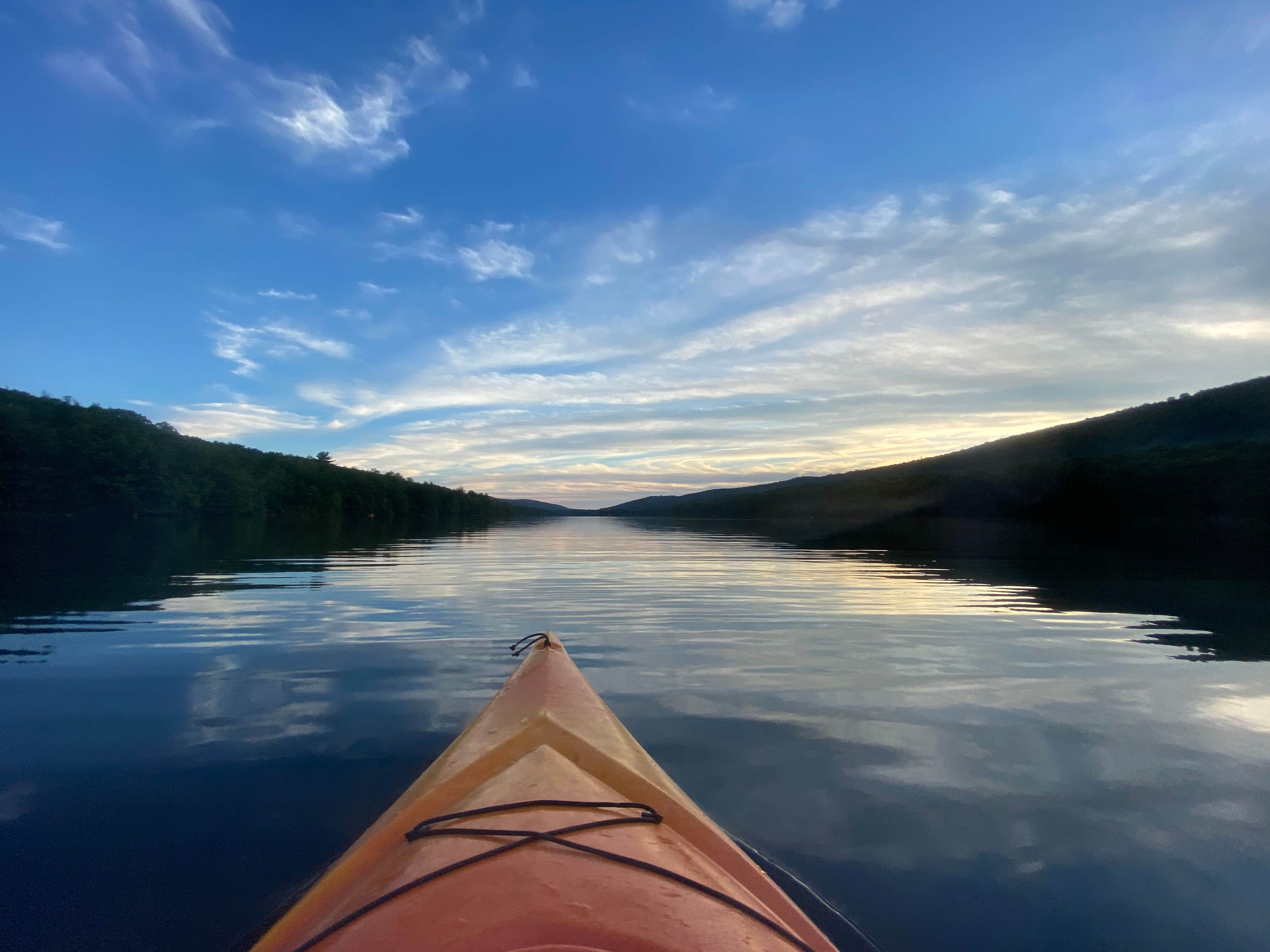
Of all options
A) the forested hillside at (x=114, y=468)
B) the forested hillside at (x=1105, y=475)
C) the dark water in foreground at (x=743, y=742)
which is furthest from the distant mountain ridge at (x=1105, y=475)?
the forested hillside at (x=114, y=468)

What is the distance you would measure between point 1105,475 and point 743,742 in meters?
87.3

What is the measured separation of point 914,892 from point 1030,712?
3.64m

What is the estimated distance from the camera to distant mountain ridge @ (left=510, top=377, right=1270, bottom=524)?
221 ft

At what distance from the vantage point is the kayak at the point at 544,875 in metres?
1.94

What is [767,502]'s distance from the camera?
125m

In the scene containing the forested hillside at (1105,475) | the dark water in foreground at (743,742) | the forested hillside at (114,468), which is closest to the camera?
the dark water in foreground at (743,742)

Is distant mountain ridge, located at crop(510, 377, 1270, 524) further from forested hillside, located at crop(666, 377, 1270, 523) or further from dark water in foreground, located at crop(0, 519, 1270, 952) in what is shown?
dark water in foreground, located at crop(0, 519, 1270, 952)

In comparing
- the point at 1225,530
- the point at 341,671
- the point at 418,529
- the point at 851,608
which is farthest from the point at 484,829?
the point at 1225,530

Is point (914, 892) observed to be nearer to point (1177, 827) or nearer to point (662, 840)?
point (662, 840)

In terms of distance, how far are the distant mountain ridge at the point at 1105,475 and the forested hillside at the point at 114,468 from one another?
228 ft

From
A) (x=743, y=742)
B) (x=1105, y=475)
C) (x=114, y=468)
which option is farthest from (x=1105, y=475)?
(x=114, y=468)

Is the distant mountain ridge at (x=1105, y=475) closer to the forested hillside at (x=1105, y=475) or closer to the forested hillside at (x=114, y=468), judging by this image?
the forested hillside at (x=1105, y=475)

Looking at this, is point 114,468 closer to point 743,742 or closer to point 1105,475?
point 743,742

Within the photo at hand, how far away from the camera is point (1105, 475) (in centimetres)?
7494
